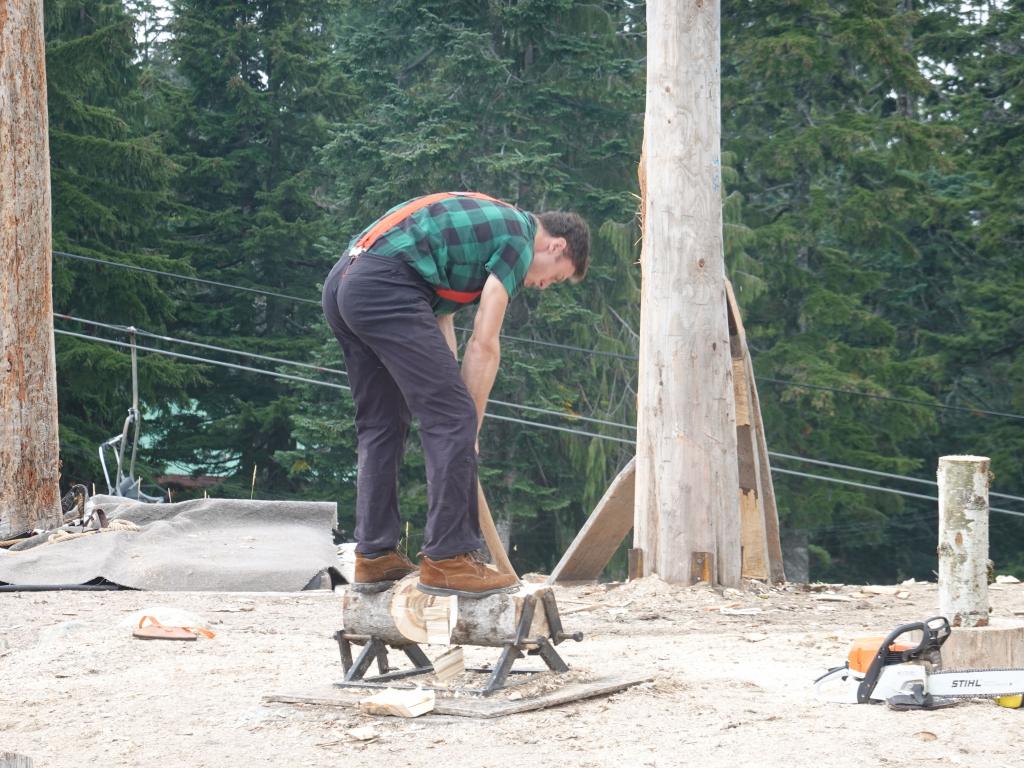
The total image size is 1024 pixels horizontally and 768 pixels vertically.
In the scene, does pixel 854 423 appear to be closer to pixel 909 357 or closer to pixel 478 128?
pixel 909 357

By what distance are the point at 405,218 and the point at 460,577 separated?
1.15 m

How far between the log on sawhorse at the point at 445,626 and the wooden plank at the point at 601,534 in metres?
3.88

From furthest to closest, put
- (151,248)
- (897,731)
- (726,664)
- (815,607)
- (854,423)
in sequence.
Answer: (151,248)
(854,423)
(815,607)
(726,664)
(897,731)

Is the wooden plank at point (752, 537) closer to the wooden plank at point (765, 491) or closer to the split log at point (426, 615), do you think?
the wooden plank at point (765, 491)

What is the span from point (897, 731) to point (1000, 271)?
71.2 ft

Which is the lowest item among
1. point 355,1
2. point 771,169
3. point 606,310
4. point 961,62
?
point 606,310

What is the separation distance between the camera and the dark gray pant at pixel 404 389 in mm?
3980

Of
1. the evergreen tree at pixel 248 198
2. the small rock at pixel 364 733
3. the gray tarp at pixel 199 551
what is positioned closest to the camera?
the small rock at pixel 364 733

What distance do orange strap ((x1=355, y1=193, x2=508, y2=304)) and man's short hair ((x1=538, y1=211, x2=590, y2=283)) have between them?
198 millimetres

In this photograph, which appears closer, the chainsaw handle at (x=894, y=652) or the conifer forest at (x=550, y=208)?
the chainsaw handle at (x=894, y=652)

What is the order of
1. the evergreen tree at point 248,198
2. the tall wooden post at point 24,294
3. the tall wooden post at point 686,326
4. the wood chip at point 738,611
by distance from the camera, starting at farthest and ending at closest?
the evergreen tree at point 248,198
the tall wooden post at point 24,294
the tall wooden post at point 686,326
the wood chip at point 738,611

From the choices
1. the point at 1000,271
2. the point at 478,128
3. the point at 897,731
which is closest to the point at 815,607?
the point at 897,731

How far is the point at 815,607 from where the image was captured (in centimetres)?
753

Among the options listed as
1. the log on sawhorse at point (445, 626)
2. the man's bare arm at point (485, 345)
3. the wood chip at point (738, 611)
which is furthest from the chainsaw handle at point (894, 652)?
the wood chip at point (738, 611)
